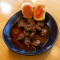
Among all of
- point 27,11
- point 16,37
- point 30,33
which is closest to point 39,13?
point 27,11

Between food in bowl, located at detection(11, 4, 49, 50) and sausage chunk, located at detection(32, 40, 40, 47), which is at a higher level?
food in bowl, located at detection(11, 4, 49, 50)

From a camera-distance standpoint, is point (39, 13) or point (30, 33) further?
point (39, 13)

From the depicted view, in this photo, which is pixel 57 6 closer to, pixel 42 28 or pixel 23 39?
pixel 42 28

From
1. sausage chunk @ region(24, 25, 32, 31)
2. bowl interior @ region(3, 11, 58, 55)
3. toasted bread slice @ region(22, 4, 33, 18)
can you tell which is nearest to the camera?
bowl interior @ region(3, 11, 58, 55)

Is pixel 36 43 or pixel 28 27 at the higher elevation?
pixel 28 27

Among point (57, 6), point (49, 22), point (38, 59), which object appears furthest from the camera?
point (57, 6)

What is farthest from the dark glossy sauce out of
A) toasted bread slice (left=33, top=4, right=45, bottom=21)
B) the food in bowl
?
toasted bread slice (left=33, top=4, right=45, bottom=21)

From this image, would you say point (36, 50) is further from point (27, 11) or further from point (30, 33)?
point (27, 11)

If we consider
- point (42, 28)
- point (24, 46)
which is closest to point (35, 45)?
point (24, 46)

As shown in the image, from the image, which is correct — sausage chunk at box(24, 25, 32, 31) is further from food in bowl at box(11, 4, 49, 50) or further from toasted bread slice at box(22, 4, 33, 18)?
toasted bread slice at box(22, 4, 33, 18)
